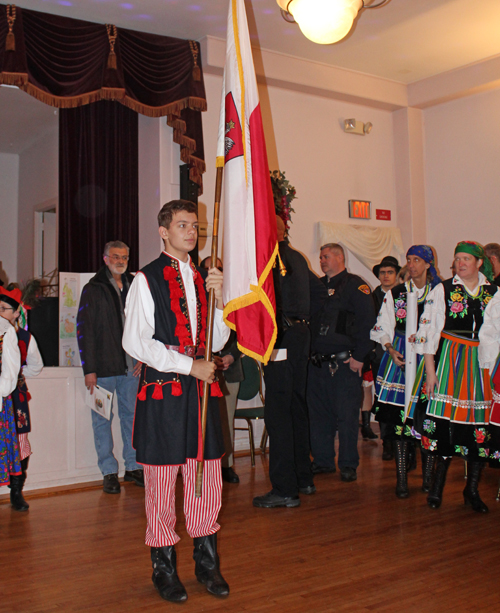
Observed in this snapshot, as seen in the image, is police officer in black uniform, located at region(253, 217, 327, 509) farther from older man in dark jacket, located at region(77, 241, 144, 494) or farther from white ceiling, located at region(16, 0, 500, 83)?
white ceiling, located at region(16, 0, 500, 83)

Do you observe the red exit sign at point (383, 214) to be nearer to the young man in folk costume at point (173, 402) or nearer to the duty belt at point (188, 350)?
the young man in folk costume at point (173, 402)

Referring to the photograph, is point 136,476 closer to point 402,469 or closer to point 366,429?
point 402,469

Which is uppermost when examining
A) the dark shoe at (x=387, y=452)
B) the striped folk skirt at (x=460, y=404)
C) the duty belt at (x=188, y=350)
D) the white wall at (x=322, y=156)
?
the white wall at (x=322, y=156)

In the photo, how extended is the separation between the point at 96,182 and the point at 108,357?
6.80 feet

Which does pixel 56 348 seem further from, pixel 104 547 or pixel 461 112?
pixel 461 112

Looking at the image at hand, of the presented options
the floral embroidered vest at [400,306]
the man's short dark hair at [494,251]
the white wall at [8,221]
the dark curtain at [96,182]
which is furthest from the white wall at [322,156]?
the white wall at [8,221]

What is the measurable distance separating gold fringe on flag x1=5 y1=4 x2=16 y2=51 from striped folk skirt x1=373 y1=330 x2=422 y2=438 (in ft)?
11.4

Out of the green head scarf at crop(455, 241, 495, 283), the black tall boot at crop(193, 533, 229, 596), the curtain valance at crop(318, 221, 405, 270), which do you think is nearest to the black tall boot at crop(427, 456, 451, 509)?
the green head scarf at crop(455, 241, 495, 283)

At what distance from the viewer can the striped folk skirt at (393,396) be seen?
3.88 m

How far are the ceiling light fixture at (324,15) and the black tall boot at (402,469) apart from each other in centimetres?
306

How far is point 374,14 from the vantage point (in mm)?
5312

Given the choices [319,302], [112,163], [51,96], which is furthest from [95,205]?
[319,302]

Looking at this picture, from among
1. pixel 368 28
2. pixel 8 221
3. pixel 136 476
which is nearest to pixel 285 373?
pixel 136 476

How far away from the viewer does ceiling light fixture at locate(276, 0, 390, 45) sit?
4523mm
